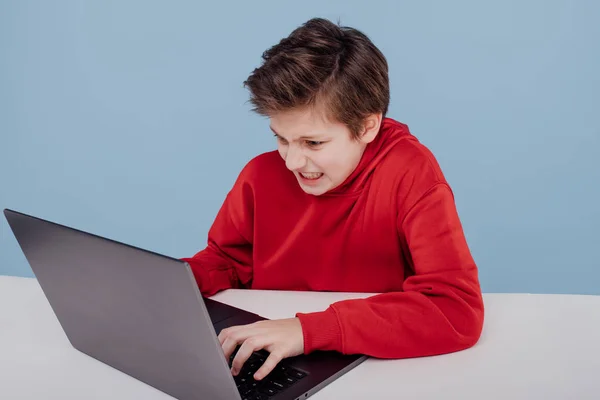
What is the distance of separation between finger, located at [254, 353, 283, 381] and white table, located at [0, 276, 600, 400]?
70 mm

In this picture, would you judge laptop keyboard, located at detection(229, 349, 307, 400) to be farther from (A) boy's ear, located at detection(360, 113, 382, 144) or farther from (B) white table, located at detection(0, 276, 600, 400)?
(A) boy's ear, located at detection(360, 113, 382, 144)

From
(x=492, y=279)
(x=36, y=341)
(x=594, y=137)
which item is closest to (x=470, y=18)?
(x=594, y=137)

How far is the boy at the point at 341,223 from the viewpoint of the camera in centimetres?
105

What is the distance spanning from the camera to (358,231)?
A: 1387mm

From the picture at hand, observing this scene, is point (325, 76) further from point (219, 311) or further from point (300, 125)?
point (219, 311)

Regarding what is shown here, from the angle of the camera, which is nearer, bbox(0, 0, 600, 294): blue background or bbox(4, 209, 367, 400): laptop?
bbox(4, 209, 367, 400): laptop

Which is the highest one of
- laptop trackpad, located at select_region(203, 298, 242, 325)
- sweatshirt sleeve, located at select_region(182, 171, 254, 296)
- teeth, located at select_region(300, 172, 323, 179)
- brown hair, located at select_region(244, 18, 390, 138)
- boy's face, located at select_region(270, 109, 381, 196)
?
brown hair, located at select_region(244, 18, 390, 138)

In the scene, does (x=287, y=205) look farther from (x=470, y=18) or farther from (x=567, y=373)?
(x=470, y=18)

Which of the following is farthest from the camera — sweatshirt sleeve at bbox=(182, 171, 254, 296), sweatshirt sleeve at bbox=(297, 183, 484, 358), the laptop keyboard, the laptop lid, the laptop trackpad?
sweatshirt sleeve at bbox=(182, 171, 254, 296)

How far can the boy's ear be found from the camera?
4.31 feet

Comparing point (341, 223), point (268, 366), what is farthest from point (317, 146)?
point (268, 366)

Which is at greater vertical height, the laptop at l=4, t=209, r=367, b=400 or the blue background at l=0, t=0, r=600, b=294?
the blue background at l=0, t=0, r=600, b=294

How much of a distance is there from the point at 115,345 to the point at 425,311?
43 cm

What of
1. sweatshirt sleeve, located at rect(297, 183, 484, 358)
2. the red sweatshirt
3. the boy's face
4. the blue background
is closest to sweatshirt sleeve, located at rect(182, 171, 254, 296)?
the red sweatshirt
